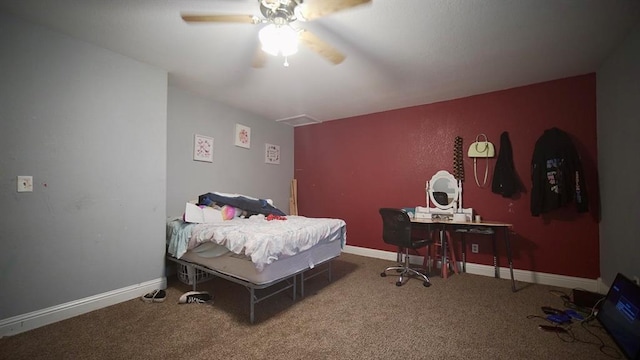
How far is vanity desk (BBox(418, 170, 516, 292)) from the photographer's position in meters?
3.12

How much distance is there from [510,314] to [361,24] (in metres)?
2.78

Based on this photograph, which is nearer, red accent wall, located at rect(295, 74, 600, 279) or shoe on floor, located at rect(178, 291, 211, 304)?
shoe on floor, located at rect(178, 291, 211, 304)

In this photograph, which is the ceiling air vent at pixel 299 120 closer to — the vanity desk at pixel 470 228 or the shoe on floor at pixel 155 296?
the vanity desk at pixel 470 228

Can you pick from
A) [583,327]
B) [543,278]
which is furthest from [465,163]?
[583,327]

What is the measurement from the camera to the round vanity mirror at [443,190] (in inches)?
138

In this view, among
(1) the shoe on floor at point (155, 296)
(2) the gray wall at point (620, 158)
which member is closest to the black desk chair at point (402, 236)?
(2) the gray wall at point (620, 158)

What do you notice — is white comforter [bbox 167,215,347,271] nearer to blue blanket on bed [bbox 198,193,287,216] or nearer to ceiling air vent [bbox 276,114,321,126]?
blue blanket on bed [bbox 198,193,287,216]

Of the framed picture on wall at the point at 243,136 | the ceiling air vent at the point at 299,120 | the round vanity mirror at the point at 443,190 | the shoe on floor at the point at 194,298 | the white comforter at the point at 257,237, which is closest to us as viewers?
the white comforter at the point at 257,237

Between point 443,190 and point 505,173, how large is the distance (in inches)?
29.9

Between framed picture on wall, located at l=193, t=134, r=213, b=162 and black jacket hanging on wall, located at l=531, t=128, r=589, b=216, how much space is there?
4.15 m

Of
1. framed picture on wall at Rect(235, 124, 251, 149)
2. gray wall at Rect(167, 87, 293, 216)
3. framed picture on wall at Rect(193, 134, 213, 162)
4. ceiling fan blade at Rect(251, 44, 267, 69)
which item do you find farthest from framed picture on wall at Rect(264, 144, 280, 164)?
ceiling fan blade at Rect(251, 44, 267, 69)

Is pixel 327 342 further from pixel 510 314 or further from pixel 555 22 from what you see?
pixel 555 22

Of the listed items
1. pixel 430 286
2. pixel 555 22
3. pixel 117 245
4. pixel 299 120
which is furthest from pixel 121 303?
pixel 555 22

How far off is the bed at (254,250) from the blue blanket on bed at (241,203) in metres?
0.40
